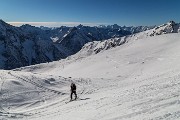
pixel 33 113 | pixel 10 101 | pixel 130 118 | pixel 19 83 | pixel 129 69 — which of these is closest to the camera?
pixel 130 118

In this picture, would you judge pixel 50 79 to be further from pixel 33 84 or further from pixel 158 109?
pixel 158 109

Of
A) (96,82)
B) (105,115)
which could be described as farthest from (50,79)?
(105,115)

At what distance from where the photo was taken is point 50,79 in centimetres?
3325

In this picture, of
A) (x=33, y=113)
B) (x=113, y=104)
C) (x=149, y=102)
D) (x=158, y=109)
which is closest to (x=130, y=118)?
(x=158, y=109)

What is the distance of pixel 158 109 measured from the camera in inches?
547

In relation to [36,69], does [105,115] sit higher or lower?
higher

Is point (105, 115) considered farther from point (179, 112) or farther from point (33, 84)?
point (33, 84)

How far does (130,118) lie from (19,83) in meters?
17.6

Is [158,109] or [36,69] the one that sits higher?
[158,109]

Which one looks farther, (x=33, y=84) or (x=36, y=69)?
(x=36, y=69)

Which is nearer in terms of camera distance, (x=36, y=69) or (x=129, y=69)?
(x=129, y=69)

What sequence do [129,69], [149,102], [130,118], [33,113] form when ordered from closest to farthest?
[130,118], [149,102], [33,113], [129,69]

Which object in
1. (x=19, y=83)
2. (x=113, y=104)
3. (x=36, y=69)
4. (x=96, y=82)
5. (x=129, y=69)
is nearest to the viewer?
(x=113, y=104)

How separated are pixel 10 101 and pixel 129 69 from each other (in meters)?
29.5
